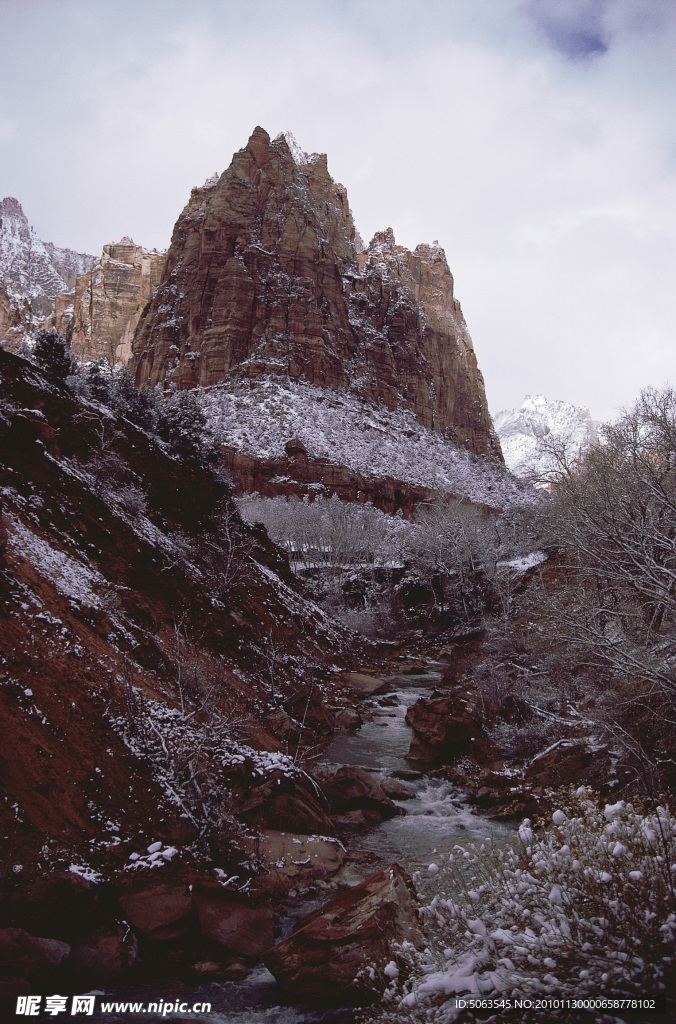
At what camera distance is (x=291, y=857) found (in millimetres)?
7738

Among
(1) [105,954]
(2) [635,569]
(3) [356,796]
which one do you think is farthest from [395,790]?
(1) [105,954]

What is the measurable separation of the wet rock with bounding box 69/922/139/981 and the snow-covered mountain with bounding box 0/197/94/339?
493ft

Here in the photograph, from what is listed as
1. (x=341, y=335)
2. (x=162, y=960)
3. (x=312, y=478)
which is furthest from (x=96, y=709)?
(x=341, y=335)

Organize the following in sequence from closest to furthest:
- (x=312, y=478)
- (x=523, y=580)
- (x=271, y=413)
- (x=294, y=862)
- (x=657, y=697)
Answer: (x=294, y=862)
(x=657, y=697)
(x=523, y=580)
(x=312, y=478)
(x=271, y=413)

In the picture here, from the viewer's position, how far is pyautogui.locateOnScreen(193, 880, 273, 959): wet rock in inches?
234

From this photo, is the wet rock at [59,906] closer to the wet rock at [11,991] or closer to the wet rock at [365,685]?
the wet rock at [11,991]

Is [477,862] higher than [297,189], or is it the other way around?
[297,189]

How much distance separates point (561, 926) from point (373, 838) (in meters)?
6.27

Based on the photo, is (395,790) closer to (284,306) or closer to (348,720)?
(348,720)

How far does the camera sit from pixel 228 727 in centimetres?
910

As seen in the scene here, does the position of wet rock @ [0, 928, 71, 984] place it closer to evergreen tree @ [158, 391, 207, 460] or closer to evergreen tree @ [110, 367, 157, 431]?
evergreen tree @ [158, 391, 207, 460]

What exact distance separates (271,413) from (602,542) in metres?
60.0

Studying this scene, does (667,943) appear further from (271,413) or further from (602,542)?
(271,413)

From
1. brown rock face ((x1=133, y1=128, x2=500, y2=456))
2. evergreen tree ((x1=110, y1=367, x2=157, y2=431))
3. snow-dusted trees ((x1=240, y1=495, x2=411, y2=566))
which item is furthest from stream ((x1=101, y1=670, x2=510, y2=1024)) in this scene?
brown rock face ((x1=133, y1=128, x2=500, y2=456))
